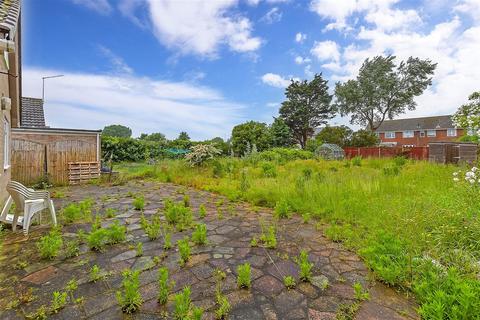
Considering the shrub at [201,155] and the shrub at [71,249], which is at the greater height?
the shrub at [201,155]

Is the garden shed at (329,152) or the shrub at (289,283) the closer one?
the shrub at (289,283)

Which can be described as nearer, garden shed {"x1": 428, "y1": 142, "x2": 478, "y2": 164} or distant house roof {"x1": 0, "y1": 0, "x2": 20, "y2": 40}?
distant house roof {"x1": 0, "y1": 0, "x2": 20, "y2": 40}

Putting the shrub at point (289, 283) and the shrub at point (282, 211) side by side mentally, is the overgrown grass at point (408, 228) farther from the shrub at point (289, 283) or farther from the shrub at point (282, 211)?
the shrub at point (289, 283)

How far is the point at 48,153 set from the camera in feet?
29.8

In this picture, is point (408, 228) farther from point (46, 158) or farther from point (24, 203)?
point (46, 158)

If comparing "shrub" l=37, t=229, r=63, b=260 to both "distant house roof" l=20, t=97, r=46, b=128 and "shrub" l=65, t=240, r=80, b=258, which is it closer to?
"shrub" l=65, t=240, r=80, b=258

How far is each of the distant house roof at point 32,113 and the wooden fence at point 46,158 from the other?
9.64 ft

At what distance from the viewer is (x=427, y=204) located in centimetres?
339

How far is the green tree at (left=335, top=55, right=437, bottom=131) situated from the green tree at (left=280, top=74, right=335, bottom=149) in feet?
6.94

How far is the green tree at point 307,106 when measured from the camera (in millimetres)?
32250

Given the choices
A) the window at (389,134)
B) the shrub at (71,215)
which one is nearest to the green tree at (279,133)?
the window at (389,134)

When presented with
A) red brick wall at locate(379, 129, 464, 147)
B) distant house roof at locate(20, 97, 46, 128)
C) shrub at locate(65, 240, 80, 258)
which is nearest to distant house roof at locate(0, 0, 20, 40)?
shrub at locate(65, 240, 80, 258)

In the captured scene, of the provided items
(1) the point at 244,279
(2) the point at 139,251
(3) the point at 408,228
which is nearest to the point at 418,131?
(3) the point at 408,228

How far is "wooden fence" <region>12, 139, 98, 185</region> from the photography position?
8500 millimetres
